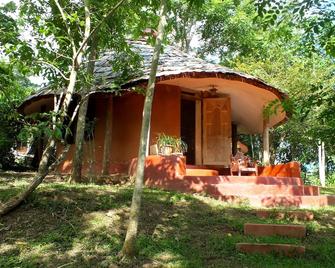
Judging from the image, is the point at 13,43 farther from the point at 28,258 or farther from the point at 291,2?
the point at 291,2

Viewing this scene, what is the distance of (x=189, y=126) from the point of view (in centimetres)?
1192

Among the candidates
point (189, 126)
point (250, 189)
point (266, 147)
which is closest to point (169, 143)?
point (250, 189)

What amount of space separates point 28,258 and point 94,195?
2020 mm

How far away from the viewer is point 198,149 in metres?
11.7

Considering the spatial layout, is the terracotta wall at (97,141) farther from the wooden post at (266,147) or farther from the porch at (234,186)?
the wooden post at (266,147)

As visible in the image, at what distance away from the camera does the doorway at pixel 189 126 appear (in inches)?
465

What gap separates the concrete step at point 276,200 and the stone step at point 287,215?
99cm

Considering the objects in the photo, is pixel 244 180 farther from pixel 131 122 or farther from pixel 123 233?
pixel 123 233

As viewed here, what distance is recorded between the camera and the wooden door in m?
11.6

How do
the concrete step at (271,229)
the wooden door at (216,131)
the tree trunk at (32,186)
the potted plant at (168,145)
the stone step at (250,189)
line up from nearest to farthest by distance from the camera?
the tree trunk at (32,186), the concrete step at (271,229), the stone step at (250,189), the potted plant at (168,145), the wooden door at (216,131)

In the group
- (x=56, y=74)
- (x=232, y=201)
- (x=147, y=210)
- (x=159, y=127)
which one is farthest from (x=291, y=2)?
(x=159, y=127)

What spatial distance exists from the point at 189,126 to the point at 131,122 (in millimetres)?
1783

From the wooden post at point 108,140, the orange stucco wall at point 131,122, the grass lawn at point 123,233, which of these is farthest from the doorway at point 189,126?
the grass lawn at point 123,233

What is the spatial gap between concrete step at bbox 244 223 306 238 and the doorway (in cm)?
575
